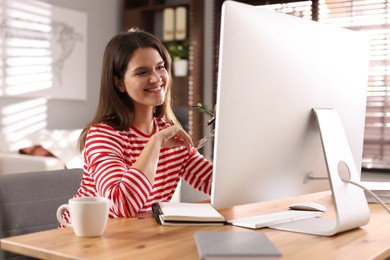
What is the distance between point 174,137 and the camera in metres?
1.49

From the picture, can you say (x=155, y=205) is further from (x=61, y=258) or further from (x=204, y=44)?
(x=204, y=44)

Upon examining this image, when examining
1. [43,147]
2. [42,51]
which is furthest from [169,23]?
[43,147]

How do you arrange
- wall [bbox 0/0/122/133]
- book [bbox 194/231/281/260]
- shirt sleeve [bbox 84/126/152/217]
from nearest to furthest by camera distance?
book [bbox 194/231/281/260]
shirt sleeve [bbox 84/126/152/217]
wall [bbox 0/0/122/133]

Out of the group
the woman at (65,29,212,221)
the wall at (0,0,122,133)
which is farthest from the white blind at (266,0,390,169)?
the woman at (65,29,212,221)

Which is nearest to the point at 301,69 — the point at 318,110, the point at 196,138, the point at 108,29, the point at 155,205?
the point at 318,110

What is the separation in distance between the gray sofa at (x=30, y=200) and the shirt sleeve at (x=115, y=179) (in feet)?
0.41

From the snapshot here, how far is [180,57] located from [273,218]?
12.7 ft

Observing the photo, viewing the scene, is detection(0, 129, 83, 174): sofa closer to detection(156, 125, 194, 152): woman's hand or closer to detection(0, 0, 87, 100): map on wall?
detection(0, 0, 87, 100): map on wall

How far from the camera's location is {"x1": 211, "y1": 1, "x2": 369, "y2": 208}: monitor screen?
100 cm

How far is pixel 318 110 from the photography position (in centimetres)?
116

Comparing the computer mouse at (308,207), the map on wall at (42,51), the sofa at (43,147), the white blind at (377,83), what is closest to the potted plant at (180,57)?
the map on wall at (42,51)

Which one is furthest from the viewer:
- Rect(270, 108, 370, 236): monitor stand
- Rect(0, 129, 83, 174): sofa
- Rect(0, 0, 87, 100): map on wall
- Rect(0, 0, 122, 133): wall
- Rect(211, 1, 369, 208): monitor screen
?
Rect(0, 0, 122, 133): wall

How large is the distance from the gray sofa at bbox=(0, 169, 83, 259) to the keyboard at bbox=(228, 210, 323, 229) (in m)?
0.55

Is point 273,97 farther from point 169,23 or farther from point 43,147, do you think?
point 169,23
